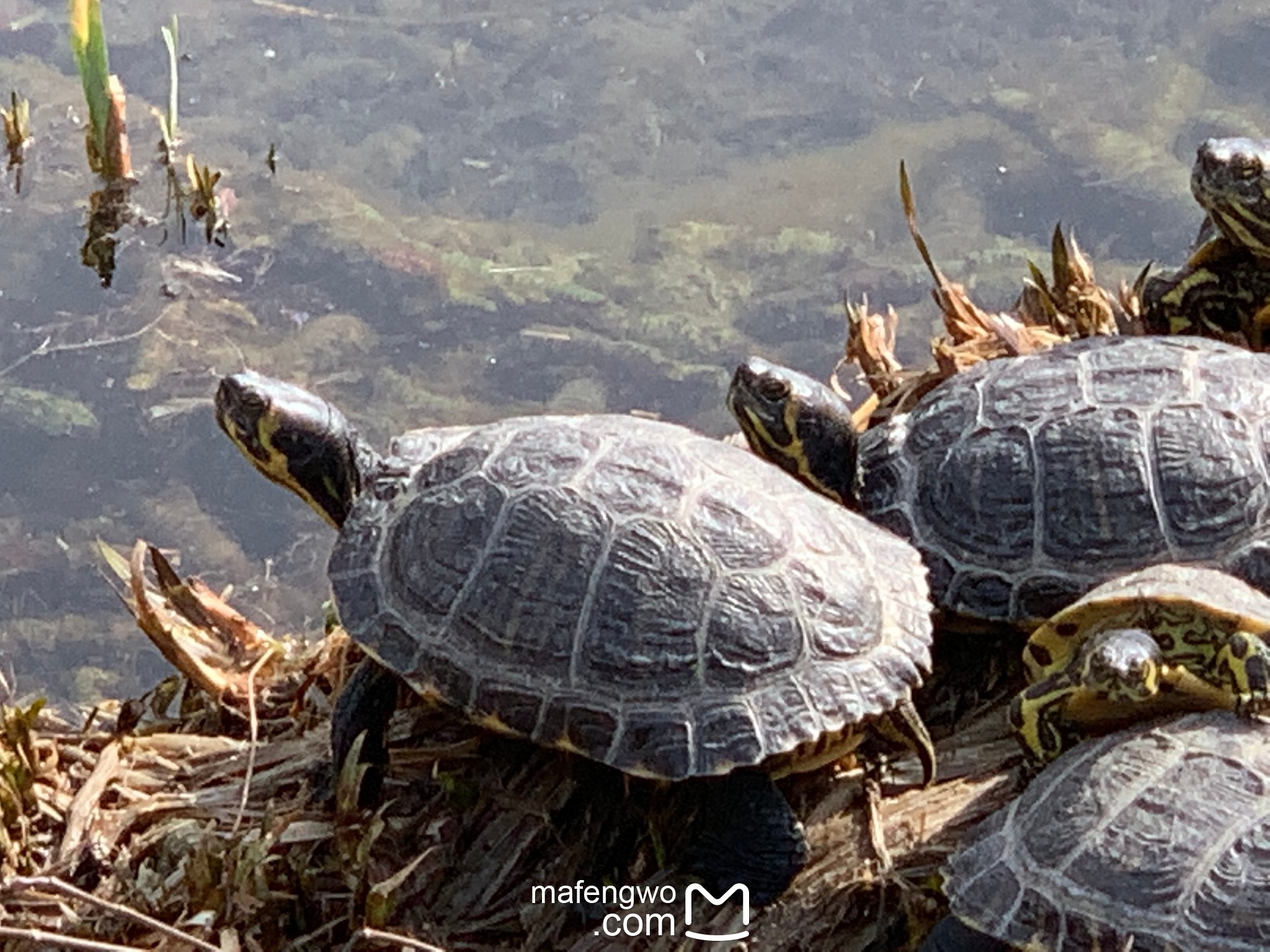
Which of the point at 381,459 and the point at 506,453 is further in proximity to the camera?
the point at 381,459

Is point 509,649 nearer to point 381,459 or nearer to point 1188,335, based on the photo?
point 381,459

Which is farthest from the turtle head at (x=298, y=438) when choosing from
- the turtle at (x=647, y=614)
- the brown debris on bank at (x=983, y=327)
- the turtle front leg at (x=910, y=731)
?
the brown debris on bank at (x=983, y=327)

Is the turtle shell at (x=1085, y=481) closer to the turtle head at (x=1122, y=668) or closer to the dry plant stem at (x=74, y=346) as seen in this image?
the turtle head at (x=1122, y=668)

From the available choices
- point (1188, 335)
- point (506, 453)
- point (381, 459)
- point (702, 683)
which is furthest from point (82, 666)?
point (1188, 335)

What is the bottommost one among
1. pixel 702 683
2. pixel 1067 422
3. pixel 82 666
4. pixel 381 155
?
pixel 82 666

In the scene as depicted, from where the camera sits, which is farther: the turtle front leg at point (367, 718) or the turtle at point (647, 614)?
the turtle front leg at point (367, 718)

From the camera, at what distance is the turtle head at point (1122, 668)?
2332mm

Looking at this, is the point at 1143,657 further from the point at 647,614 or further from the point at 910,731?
the point at 647,614

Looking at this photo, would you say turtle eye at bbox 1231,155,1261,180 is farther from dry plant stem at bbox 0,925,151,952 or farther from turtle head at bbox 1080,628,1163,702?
dry plant stem at bbox 0,925,151,952

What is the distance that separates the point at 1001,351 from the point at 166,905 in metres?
2.62

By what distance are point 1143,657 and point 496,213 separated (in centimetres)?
469

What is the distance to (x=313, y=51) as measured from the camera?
7285mm

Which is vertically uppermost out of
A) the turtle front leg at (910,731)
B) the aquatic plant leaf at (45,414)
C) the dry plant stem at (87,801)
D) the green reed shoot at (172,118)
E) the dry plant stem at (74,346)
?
the turtle front leg at (910,731)

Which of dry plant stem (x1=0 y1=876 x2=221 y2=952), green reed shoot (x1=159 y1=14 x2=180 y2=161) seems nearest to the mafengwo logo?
dry plant stem (x1=0 y1=876 x2=221 y2=952)
